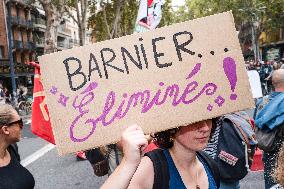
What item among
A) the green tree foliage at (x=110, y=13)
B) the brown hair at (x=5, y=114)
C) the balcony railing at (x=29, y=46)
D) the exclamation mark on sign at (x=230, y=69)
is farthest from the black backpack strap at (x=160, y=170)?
the balcony railing at (x=29, y=46)

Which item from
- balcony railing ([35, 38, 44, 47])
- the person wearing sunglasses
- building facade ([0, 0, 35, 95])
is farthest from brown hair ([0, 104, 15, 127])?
balcony railing ([35, 38, 44, 47])

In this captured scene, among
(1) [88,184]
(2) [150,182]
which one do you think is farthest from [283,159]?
(1) [88,184]

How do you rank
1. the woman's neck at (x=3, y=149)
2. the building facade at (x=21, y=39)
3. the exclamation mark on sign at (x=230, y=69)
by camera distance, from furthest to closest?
the building facade at (x=21, y=39) → the woman's neck at (x=3, y=149) → the exclamation mark on sign at (x=230, y=69)

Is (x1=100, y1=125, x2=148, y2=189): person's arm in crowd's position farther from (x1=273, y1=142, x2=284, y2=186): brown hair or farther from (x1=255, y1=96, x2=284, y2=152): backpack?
(x1=255, y1=96, x2=284, y2=152): backpack

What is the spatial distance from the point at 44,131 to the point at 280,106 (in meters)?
1.84

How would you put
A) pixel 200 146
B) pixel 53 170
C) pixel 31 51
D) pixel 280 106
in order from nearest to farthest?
pixel 200 146 < pixel 280 106 < pixel 53 170 < pixel 31 51

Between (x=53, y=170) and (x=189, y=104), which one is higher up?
(x=189, y=104)

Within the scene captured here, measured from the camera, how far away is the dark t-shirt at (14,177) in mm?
2949

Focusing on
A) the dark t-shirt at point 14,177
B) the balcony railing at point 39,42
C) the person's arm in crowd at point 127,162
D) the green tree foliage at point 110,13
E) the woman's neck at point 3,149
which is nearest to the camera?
the person's arm in crowd at point 127,162

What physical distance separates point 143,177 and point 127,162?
274mm

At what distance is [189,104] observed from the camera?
2.10 meters

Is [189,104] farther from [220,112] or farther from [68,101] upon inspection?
[68,101]

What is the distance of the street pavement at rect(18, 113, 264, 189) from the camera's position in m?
6.51

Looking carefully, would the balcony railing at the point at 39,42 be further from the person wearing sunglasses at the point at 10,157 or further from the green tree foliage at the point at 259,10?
the person wearing sunglasses at the point at 10,157
